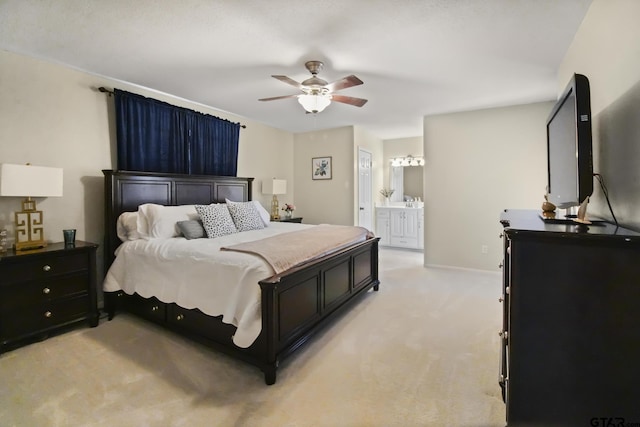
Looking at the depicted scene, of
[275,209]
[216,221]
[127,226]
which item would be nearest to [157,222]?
[127,226]

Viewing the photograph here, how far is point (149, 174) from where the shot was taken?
3377 millimetres

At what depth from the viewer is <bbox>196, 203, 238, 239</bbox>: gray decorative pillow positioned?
312cm

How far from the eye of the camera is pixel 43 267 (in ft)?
8.17

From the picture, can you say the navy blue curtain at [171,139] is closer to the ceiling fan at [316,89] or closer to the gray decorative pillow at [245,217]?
the gray decorative pillow at [245,217]

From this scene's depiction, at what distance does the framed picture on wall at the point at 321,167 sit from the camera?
5852 mm

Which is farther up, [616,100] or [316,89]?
[316,89]

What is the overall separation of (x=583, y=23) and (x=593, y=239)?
203 centimetres

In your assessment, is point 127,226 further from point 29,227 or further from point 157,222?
point 29,227

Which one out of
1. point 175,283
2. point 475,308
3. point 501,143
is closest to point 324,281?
point 175,283

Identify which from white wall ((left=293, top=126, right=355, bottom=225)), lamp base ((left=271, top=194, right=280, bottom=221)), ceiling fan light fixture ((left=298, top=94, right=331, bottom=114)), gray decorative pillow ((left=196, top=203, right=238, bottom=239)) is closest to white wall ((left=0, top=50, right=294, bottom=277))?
gray decorative pillow ((left=196, top=203, right=238, bottom=239))

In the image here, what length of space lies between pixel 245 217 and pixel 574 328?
3.17 meters

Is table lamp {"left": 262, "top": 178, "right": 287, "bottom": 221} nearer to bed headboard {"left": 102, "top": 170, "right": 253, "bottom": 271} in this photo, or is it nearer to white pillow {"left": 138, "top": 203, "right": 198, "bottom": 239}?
bed headboard {"left": 102, "top": 170, "right": 253, "bottom": 271}

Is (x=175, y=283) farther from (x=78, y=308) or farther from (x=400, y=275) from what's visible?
(x=400, y=275)

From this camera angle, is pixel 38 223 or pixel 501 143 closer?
pixel 38 223
